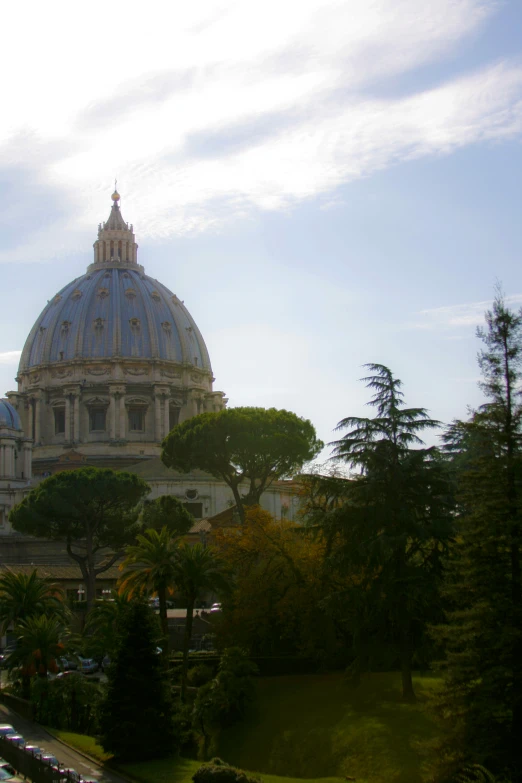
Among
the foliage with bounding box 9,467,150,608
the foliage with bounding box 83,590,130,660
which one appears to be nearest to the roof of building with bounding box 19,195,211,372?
the foliage with bounding box 9,467,150,608

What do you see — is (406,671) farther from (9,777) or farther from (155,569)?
(9,777)

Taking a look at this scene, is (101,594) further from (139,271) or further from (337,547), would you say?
(139,271)

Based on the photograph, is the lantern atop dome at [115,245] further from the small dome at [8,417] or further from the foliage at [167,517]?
the foliage at [167,517]

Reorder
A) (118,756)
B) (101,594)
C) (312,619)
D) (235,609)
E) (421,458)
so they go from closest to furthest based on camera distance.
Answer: (118,756) → (421,458) → (312,619) → (235,609) → (101,594)

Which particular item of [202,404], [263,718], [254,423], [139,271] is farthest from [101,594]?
[139,271]

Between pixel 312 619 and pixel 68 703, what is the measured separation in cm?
932

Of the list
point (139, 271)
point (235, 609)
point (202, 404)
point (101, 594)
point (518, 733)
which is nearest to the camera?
point (518, 733)

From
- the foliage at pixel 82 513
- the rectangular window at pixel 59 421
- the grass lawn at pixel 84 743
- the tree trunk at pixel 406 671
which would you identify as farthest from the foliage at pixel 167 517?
the rectangular window at pixel 59 421

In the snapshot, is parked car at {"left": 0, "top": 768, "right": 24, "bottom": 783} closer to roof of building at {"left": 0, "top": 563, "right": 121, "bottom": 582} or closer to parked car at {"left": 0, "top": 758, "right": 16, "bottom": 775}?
parked car at {"left": 0, "top": 758, "right": 16, "bottom": 775}

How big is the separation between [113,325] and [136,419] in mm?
12984

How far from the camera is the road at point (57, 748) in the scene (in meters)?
30.1

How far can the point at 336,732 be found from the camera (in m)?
31.6

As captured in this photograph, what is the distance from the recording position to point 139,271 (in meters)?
143

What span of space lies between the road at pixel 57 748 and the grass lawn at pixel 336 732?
447 centimetres
